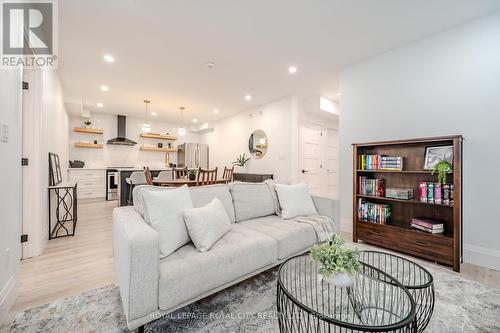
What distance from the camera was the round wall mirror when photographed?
5.57 m

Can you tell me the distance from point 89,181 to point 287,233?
6.65 meters

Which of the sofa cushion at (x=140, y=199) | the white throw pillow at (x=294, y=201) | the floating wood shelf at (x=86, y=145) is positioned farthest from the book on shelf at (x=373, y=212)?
the floating wood shelf at (x=86, y=145)

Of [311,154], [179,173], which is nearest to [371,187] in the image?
[311,154]

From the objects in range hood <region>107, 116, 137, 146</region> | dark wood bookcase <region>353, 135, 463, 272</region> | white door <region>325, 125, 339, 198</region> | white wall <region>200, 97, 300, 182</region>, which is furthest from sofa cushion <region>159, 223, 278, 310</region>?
range hood <region>107, 116, 137, 146</region>

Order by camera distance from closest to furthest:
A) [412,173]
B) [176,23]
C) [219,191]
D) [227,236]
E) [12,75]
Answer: [12,75], [227,236], [219,191], [176,23], [412,173]

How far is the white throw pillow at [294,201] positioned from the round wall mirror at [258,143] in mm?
3039

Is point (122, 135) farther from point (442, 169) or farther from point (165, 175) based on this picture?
point (442, 169)

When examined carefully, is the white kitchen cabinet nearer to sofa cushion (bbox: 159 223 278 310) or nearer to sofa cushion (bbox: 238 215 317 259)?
sofa cushion (bbox: 238 215 317 259)

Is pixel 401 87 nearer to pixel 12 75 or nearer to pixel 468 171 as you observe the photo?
pixel 468 171

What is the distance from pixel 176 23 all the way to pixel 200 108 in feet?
12.0

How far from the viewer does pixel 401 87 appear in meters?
2.94

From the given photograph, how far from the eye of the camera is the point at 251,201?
8.01ft

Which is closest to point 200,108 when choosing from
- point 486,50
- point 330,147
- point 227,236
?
point 330,147

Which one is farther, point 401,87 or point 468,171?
point 401,87
